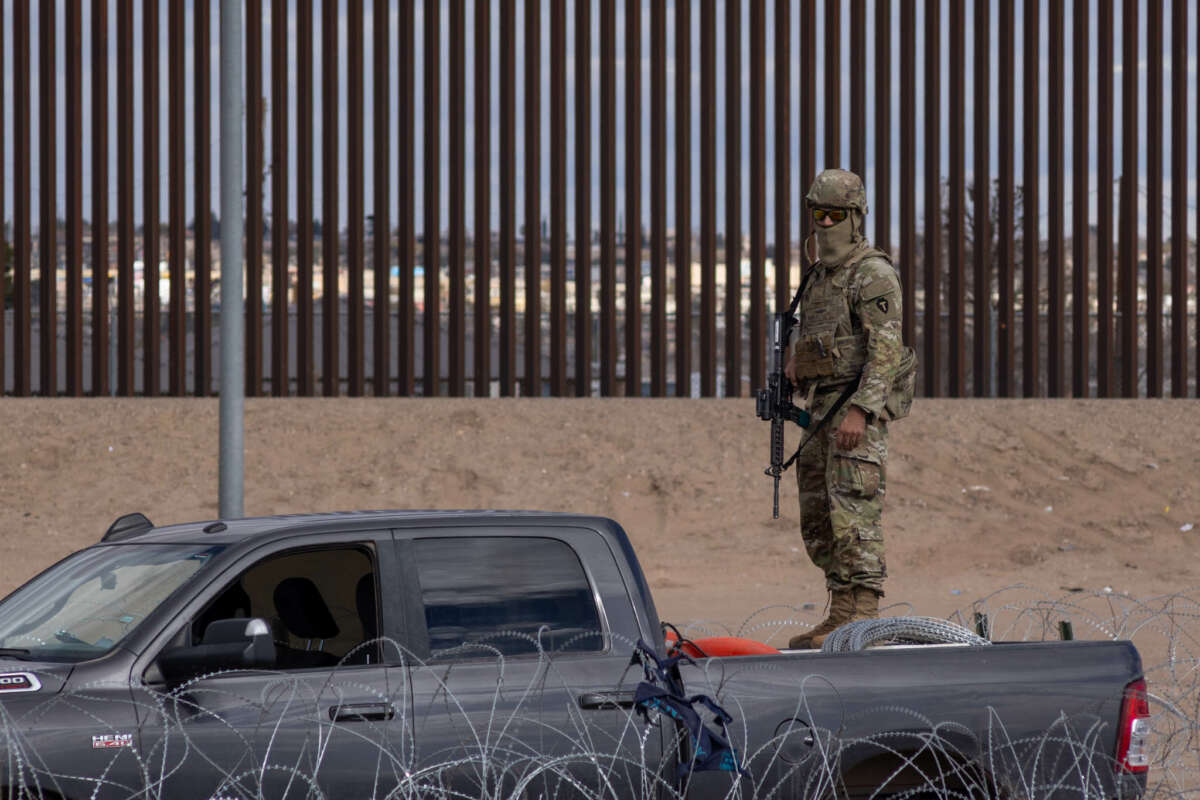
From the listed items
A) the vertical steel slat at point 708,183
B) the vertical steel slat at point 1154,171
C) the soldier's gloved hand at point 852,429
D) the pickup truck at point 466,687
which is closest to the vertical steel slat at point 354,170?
the vertical steel slat at point 708,183

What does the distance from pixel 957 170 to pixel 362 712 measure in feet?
47.7

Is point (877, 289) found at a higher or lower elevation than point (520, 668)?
higher

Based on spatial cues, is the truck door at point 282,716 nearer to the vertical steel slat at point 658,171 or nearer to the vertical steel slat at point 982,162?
the vertical steel slat at point 658,171

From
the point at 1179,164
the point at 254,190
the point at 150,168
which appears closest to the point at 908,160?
the point at 1179,164

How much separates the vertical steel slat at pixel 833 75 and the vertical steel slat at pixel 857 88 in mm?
137

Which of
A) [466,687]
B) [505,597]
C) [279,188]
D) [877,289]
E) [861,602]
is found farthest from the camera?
[279,188]

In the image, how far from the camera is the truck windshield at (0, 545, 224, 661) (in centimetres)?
403

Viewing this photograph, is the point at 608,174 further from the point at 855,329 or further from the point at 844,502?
the point at 844,502

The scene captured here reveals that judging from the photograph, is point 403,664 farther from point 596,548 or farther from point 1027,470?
point 1027,470

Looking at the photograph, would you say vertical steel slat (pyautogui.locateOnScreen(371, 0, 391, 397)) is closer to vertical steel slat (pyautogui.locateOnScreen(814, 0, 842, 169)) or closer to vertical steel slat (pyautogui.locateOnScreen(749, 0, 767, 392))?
vertical steel slat (pyautogui.locateOnScreen(749, 0, 767, 392))

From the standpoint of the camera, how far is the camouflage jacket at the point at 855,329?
694 cm

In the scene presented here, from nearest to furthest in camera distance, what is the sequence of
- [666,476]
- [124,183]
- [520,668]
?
1. [520,668]
2. [666,476]
3. [124,183]

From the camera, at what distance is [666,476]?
1620 centimetres

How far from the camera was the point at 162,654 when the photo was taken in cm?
384
